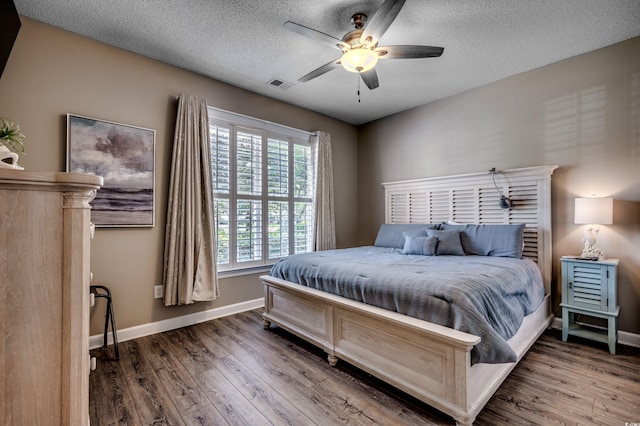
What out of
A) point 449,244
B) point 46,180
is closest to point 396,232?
→ point 449,244

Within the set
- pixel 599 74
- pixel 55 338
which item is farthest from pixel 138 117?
pixel 599 74

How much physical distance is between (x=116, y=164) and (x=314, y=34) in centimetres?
218

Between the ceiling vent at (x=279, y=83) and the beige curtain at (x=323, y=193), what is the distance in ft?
3.09

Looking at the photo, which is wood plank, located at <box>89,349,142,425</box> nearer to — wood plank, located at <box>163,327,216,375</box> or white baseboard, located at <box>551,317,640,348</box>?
wood plank, located at <box>163,327,216,375</box>

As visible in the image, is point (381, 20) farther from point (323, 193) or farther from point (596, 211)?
point (323, 193)

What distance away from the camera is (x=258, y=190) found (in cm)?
385

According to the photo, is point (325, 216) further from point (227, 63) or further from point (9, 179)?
point (9, 179)

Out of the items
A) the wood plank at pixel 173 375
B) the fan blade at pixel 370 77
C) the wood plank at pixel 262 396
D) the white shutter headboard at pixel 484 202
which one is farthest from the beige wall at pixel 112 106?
the white shutter headboard at pixel 484 202

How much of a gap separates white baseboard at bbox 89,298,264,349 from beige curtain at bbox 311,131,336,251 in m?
1.28

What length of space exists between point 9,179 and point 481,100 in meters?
4.27

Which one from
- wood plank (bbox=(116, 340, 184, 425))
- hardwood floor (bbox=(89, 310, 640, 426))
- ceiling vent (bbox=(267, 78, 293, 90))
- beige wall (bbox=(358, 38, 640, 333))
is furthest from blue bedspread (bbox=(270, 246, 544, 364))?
ceiling vent (bbox=(267, 78, 293, 90))

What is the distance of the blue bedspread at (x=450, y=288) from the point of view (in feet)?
5.51

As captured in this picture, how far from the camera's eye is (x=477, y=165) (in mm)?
3707

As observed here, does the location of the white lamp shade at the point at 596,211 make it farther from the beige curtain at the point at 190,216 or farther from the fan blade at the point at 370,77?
the beige curtain at the point at 190,216
